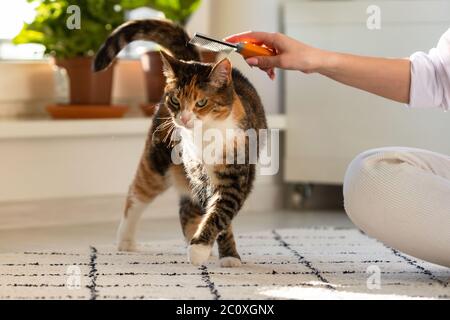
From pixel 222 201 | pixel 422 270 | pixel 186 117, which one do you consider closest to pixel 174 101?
pixel 186 117

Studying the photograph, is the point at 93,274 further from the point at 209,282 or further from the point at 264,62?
the point at 264,62

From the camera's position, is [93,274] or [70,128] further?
[70,128]

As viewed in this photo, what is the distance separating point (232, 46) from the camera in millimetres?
2008

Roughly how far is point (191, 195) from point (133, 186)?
20cm

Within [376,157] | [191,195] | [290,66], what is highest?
[290,66]

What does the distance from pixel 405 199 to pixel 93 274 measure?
0.68m

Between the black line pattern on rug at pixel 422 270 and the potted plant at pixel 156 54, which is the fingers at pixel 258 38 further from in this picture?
the potted plant at pixel 156 54

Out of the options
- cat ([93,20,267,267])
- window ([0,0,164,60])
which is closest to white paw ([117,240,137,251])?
cat ([93,20,267,267])

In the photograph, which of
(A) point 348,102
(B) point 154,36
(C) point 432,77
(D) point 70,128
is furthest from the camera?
(A) point 348,102

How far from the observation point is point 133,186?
2.59 metres

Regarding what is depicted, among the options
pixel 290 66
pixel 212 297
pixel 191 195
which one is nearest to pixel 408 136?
pixel 191 195

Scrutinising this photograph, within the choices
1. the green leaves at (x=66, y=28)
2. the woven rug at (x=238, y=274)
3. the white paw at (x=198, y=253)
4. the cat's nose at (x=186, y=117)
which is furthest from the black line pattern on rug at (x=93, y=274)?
the green leaves at (x=66, y=28)

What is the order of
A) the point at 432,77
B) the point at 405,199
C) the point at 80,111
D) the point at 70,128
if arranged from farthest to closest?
the point at 80,111
the point at 70,128
the point at 432,77
the point at 405,199
